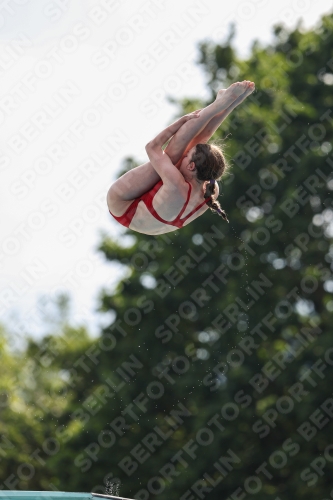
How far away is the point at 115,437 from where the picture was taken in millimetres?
16578

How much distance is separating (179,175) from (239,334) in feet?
35.0

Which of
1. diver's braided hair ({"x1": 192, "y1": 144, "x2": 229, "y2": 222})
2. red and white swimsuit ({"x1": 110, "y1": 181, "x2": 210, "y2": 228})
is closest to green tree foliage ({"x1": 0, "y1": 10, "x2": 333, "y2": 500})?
red and white swimsuit ({"x1": 110, "y1": 181, "x2": 210, "y2": 228})

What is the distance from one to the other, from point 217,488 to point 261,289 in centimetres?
422

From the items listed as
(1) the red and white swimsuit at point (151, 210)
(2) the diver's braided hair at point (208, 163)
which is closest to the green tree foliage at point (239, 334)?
(1) the red and white swimsuit at point (151, 210)

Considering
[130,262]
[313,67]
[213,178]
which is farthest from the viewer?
[130,262]

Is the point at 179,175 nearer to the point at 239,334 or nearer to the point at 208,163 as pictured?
the point at 208,163

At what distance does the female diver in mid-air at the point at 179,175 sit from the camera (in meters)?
4.74

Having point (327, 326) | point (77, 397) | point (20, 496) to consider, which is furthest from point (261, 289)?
point (20, 496)

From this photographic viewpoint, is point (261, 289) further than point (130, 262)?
No

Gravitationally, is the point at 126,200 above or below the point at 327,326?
above

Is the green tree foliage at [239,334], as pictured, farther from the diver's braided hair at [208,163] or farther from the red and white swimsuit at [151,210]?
the diver's braided hair at [208,163]

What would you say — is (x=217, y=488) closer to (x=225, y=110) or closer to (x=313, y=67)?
(x=313, y=67)

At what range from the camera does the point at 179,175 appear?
15.5ft

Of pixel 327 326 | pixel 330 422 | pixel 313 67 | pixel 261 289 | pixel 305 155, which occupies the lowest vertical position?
pixel 330 422
